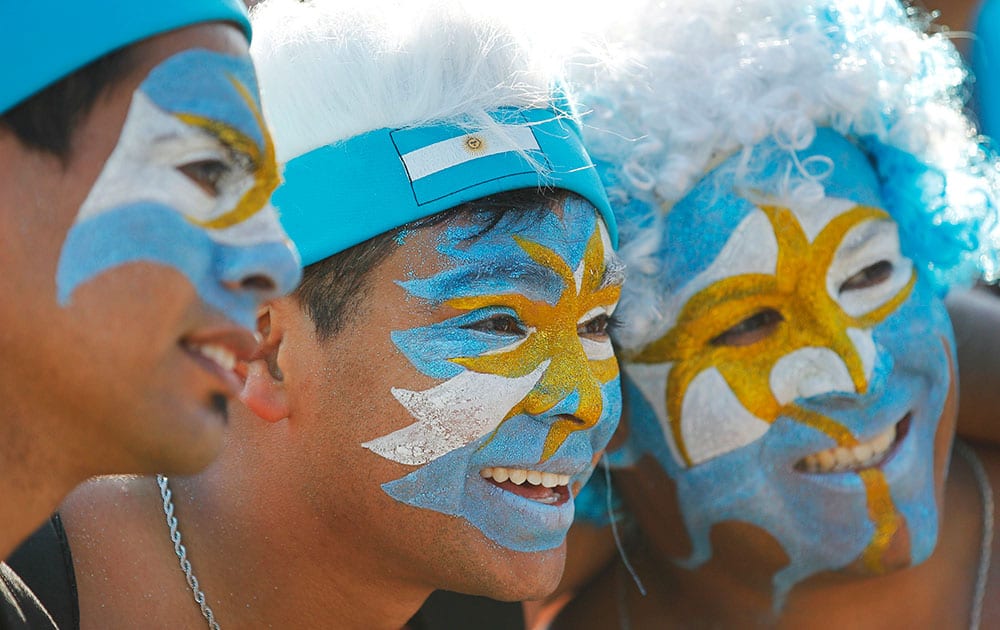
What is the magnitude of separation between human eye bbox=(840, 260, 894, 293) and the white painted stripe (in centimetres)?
97

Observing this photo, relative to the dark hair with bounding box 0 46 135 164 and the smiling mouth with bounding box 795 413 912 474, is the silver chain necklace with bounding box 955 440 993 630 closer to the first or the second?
the smiling mouth with bounding box 795 413 912 474

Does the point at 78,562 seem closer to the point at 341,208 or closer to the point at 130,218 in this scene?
the point at 341,208

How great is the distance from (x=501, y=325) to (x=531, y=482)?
1.06ft

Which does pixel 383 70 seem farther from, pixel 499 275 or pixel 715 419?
pixel 715 419

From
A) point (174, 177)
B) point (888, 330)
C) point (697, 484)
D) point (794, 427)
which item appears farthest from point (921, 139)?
point (174, 177)

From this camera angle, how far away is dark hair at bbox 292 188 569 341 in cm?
210

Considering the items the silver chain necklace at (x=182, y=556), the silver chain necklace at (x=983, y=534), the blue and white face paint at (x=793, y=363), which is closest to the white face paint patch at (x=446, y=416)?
the silver chain necklace at (x=182, y=556)

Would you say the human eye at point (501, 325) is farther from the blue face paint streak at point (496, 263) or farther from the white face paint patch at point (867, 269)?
the white face paint patch at point (867, 269)

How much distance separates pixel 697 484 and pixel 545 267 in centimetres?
87

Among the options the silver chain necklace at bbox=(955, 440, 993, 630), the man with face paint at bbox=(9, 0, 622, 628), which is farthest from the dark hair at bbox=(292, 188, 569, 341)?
the silver chain necklace at bbox=(955, 440, 993, 630)

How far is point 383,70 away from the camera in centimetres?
213

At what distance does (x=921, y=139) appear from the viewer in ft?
9.25

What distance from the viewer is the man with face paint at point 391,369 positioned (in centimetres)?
208

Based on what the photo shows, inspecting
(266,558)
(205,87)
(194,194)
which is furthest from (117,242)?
(266,558)
